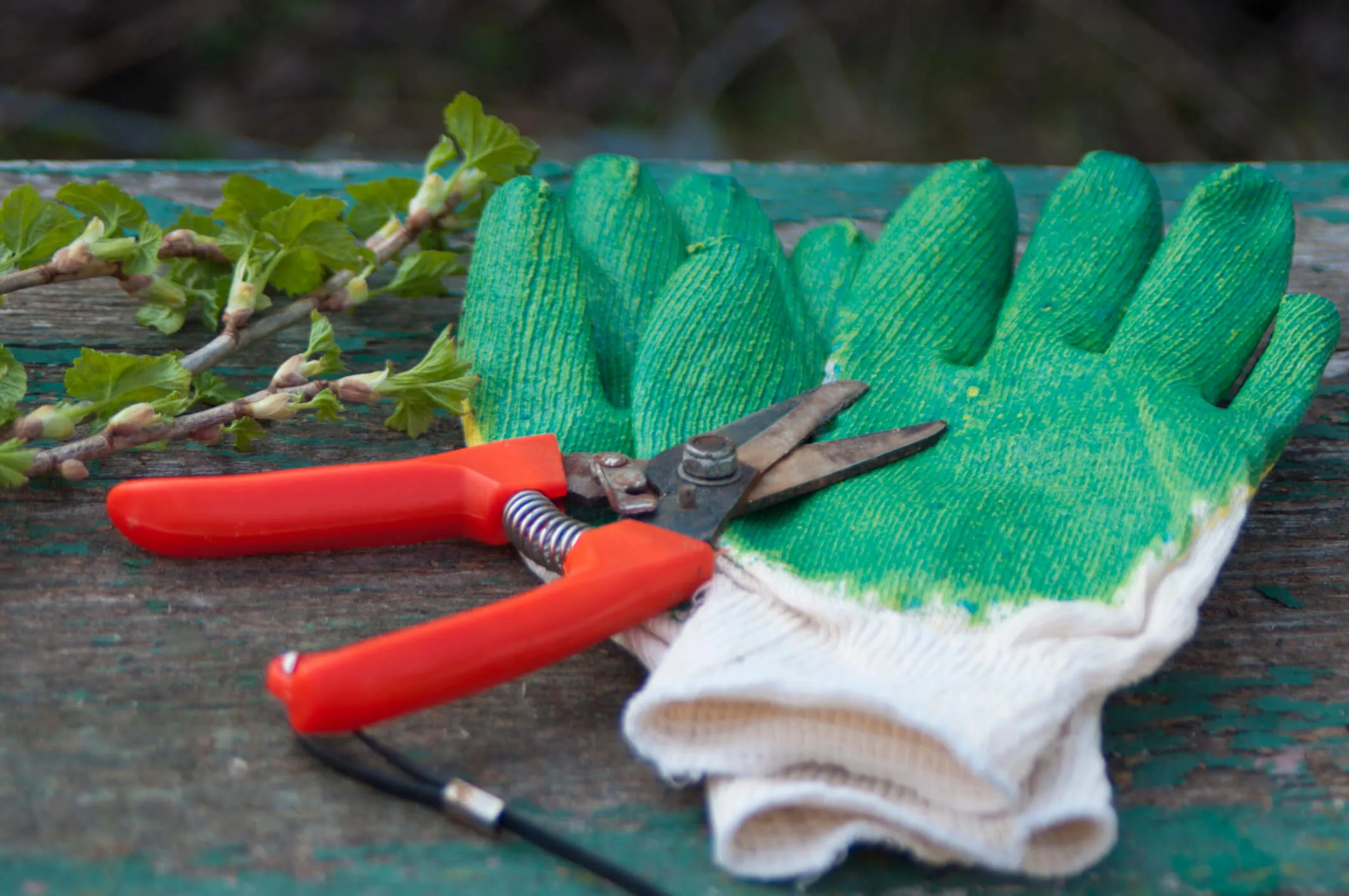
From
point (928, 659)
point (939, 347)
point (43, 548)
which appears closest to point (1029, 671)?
point (928, 659)

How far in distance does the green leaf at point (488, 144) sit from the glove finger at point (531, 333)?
112mm

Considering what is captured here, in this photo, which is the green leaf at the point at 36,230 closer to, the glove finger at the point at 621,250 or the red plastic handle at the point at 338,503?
the red plastic handle at the point at 338,503

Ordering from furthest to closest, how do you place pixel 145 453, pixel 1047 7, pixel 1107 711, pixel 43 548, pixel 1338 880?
pixel 1047 7 → pixel 145 453 → pixel 43 548 → pixel 1107 711 → pixel 1338 880

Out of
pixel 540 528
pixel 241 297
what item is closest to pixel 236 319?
pixel 241 297

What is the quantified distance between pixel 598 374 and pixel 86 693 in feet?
1.72

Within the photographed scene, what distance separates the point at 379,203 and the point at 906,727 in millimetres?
873

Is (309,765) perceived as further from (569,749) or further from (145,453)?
(145,453)

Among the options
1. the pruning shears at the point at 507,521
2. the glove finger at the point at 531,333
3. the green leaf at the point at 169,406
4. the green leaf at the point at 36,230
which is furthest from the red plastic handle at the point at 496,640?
the green leaf at the point at 36,230

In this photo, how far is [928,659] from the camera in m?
0.84

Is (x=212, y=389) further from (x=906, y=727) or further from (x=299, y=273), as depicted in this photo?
(x=906, y=727)

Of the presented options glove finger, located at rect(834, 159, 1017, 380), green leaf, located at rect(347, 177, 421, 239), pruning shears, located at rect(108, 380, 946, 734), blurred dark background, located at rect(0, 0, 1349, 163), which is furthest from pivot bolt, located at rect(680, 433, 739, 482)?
blurred dark background, located at rect(0, 0, 1349, 163)

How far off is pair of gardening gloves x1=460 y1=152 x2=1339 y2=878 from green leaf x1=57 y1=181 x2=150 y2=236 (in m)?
0.33

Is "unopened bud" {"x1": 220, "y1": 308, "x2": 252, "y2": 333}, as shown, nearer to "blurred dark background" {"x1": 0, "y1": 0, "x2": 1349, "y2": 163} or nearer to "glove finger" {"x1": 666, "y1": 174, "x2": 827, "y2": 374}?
"glove finger" {"x1": 666, "y1": 174, "x2": 827, "y2": 374}

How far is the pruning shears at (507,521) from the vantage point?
0.74 m
